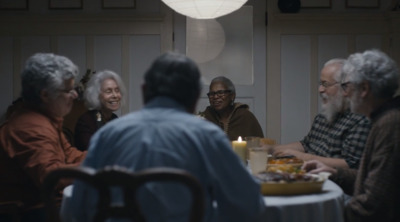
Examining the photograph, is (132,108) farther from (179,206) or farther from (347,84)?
(179,206)

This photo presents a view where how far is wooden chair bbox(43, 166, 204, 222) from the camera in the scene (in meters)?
1.41

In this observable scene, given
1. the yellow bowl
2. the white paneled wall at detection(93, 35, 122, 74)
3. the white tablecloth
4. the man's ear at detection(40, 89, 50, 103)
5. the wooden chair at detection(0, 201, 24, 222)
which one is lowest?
the wooden chair at detection(0, 201, 24, 222)

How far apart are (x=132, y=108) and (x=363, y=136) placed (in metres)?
3.24

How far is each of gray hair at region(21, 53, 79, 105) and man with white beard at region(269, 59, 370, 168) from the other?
132 centimetres

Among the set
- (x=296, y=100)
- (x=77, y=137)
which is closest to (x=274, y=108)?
(x=296, y=100)

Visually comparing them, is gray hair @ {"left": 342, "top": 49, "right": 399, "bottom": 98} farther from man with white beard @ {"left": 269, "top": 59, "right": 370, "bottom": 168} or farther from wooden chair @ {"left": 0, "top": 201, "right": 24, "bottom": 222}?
wooden chair @ {"left": 0, "top": 201, "right": 24, "bottom": 222}

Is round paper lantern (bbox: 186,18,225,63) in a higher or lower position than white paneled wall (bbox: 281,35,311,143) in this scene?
higher

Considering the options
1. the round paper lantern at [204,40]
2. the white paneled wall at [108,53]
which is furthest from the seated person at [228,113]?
the white paneled wall at [108,53]

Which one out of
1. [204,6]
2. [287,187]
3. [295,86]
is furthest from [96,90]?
[295,86]

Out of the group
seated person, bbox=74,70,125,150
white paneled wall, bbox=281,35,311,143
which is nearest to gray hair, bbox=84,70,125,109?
seated person, bbox=74,70,125,150

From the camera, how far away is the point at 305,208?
202cm

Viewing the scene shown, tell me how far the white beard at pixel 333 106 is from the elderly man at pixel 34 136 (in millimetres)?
1476

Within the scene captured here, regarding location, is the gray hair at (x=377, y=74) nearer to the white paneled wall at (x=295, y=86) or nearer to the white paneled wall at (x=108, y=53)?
the white paneled wall at (x=295, y=86)

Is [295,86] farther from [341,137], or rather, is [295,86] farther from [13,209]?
[13,209]
